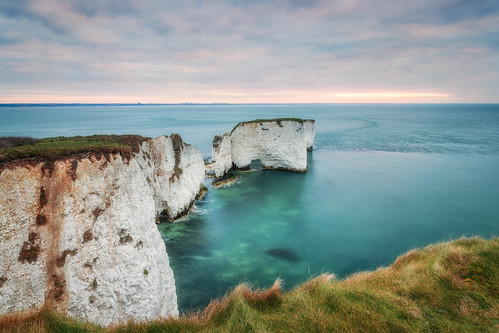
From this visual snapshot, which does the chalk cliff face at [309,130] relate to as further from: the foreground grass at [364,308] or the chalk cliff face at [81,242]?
A: the chalk cliff face at [81,242]

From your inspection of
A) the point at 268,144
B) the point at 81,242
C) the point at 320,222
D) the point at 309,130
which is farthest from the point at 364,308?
the point at 309,130

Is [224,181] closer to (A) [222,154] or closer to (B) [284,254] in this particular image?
(A) [222,154]

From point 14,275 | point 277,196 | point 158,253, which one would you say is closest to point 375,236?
point 277,196

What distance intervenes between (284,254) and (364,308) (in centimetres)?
974

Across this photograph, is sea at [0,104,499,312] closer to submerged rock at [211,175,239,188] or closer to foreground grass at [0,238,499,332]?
submerged rock at [211,175,239,188]

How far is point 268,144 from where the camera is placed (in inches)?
1286

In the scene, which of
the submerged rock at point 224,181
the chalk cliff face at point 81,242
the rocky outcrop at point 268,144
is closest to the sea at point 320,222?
the submerged rock at point 224,181

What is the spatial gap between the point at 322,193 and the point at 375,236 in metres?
9.12

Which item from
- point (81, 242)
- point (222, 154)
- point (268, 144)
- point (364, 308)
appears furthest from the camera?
point (268, 144)

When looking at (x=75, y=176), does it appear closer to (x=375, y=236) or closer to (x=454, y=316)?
(x=454, y=316)

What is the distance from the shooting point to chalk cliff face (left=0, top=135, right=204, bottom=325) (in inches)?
286

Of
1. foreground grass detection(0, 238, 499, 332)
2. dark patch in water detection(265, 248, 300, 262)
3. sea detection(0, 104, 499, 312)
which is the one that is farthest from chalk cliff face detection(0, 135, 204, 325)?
dark patch in water detection(265, 248, 300, 262)

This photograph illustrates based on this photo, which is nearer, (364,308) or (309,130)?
(364,308)

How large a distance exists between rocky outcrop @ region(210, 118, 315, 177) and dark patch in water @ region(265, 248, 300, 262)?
16.9 m
